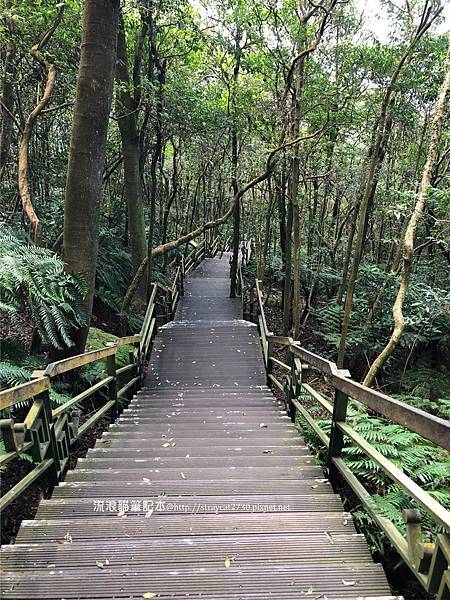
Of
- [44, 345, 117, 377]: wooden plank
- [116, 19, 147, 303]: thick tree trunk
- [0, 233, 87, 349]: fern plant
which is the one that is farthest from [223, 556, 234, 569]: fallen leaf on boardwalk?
[116, 19, 147, 303]: thick tree trunk

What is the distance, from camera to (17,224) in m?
7.59

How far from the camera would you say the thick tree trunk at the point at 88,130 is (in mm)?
4746

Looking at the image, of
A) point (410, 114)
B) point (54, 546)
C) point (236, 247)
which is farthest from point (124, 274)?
point (54, 546)

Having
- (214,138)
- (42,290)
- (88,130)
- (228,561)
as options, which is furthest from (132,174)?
(228,561)

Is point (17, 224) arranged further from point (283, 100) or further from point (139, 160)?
point (283, 100)

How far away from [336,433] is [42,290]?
10.4 feet

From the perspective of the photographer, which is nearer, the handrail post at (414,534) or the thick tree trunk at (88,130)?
the handrail post at (414,534)

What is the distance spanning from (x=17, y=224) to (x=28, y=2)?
141 inches

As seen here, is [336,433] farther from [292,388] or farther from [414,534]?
[292,388]

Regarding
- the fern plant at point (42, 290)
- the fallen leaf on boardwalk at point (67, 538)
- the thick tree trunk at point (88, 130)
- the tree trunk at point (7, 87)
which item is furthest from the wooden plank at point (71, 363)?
the tree trunk at point (7, 87)

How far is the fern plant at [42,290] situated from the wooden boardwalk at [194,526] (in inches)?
51.2

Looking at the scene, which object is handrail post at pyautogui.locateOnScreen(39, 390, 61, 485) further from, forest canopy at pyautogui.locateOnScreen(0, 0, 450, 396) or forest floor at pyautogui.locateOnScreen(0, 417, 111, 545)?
forest canopy at pyautogui.locateOnScreen(0, 0, 450, 396)

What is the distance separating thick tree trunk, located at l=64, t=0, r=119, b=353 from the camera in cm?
475

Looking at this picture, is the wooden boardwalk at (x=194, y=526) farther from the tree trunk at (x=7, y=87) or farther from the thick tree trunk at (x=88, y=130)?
the tree trunk at (x=7, y=87)
